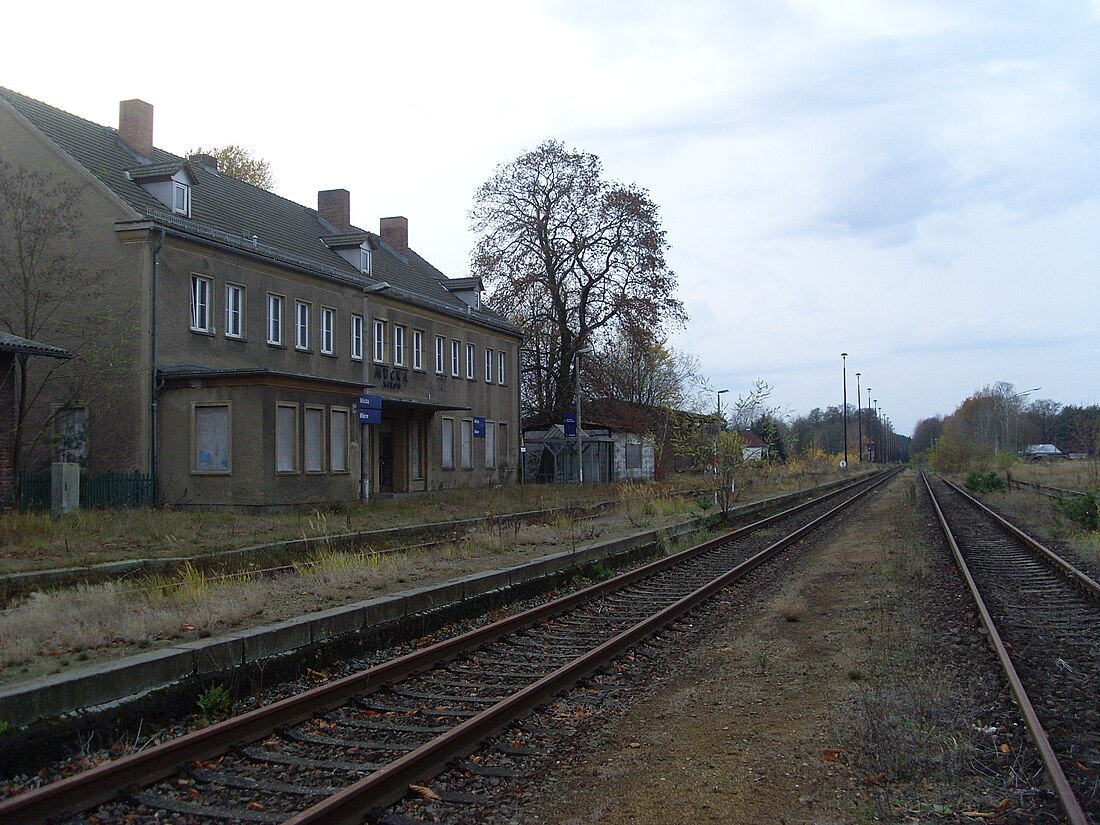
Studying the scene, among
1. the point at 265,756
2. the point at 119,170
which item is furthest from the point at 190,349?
the point at 265,756

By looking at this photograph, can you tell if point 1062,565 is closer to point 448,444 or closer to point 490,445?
point 448,444

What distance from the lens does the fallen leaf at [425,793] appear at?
522cm

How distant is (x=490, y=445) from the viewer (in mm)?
40875

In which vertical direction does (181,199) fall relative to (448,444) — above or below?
above

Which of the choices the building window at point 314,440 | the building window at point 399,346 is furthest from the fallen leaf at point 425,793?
the building window at point 399,346

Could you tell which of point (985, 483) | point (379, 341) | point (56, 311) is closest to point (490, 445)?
point (379, 341)

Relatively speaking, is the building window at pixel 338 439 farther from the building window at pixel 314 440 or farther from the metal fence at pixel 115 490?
the metal fence at pixel 115 490

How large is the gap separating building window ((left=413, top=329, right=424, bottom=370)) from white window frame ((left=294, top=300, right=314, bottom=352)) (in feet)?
21.3

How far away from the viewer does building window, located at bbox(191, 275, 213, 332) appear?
25250 mm

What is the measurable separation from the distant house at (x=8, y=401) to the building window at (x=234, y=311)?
5917 mm

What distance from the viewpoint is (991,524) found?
2550cm

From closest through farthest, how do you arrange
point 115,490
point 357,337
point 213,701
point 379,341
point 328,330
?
point 213,701 → point 115,490 → point 328,330 → point 357,337 → point 379,341

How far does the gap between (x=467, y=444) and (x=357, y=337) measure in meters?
7.82

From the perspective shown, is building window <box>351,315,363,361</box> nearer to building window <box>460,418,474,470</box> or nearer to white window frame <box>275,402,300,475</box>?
building window <box>460,418,474,470</box>
